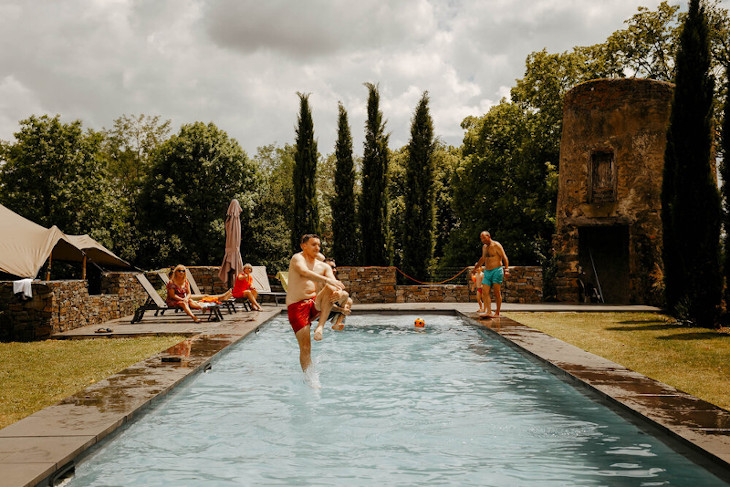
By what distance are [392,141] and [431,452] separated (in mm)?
25449

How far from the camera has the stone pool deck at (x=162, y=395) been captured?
12.5 feet

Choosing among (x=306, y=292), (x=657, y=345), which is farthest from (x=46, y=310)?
(x=657, y=345)

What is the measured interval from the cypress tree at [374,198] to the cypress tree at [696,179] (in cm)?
1692

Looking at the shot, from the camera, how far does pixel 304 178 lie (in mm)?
30828

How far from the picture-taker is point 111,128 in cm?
4594

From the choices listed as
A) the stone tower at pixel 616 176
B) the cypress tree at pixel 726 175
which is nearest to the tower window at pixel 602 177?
the stone tower at pixel 616 176

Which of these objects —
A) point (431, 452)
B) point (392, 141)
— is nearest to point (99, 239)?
point (392, 141)

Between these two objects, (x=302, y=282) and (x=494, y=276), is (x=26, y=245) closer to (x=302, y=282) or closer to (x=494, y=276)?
(x=302, y=282)

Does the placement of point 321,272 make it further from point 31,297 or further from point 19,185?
point 19,185

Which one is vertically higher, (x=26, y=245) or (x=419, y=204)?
(x=419, y=204)

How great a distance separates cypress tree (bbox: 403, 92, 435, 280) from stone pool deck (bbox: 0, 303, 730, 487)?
18.0 metres

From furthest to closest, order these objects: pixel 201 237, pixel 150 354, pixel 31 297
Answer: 1. pixel 201 237
2. pixel 31 297
3. pixel 150 354

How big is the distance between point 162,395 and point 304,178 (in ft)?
83.2

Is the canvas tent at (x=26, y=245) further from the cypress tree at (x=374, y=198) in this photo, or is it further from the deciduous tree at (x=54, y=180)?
the deciduous tree at (x=54, y=180)
